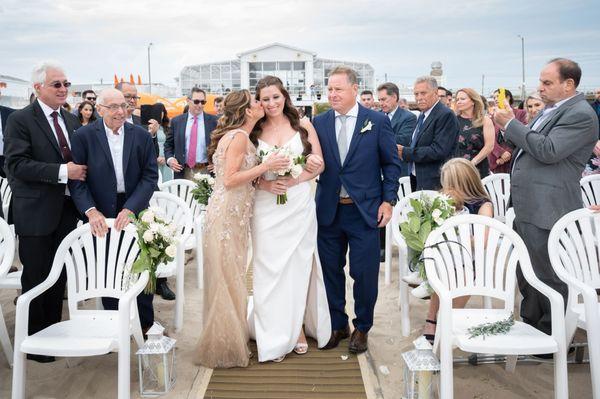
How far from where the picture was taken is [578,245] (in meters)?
4.01

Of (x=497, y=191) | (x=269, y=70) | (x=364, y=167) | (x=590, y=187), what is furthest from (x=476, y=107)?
(x=269, y=70)

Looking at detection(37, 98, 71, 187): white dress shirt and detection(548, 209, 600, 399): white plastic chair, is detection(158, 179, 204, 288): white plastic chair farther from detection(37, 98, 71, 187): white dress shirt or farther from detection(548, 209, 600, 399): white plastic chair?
detection(548, 209, 600, 399): white plastic chair

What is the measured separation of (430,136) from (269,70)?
49.5 metres

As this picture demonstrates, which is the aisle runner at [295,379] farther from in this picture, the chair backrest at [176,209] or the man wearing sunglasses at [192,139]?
the man wearing sunglasses at [192,139]

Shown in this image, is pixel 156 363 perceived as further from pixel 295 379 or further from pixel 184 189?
pixel 184 189

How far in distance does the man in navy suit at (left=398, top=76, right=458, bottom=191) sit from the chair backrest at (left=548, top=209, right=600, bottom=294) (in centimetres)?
217

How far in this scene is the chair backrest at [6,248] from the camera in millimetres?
4232

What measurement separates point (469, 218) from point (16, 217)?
12.5ft

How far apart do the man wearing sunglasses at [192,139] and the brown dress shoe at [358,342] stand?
4.49 meters

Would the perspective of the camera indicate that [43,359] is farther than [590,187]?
No

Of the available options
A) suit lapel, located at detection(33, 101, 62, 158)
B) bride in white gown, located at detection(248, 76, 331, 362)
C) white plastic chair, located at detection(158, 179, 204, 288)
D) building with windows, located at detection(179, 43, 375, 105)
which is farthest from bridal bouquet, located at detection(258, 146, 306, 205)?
building with windows, located at detection(179, 43, 375, 105)

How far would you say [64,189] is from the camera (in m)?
4.55

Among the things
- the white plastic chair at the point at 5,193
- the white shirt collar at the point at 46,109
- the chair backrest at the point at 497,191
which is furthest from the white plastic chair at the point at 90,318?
the chair backrest at the point at 497,191

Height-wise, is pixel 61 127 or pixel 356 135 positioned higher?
pixel 61 127
